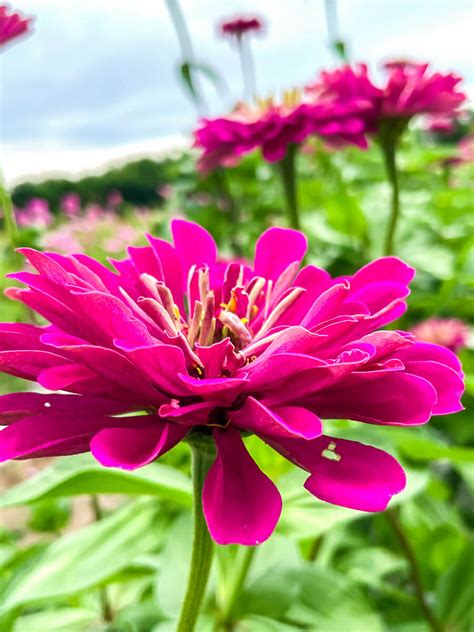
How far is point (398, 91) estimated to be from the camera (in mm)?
825

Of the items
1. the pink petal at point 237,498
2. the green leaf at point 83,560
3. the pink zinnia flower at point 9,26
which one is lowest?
the green leaf at point 83,560

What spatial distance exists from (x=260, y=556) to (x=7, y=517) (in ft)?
3.38

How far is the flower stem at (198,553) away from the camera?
351 mm

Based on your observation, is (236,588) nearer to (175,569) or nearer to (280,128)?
(175,569)

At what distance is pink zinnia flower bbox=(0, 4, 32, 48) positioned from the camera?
693mm

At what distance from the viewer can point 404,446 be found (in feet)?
2.00

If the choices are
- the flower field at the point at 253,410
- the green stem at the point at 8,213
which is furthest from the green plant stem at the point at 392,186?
the green stem at the point at 8,213

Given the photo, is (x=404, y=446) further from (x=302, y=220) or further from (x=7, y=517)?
(x=7, y=517)

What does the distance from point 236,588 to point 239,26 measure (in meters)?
1.38

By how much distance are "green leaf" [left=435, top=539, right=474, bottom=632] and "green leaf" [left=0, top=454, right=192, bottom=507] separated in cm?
36

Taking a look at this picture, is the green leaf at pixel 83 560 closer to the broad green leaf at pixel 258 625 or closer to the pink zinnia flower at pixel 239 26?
the broad green leaf at pixel 258 625

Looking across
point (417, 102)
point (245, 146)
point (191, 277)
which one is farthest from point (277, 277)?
point (417, 102)

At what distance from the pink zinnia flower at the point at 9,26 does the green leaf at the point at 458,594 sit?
662 mm

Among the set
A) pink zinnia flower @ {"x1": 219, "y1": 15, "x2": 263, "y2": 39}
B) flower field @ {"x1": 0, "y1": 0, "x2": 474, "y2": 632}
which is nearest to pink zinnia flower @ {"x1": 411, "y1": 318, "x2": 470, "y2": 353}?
flower field @ {"x1": 0, "y1": 0, "x2": 474, "y2": 632}
